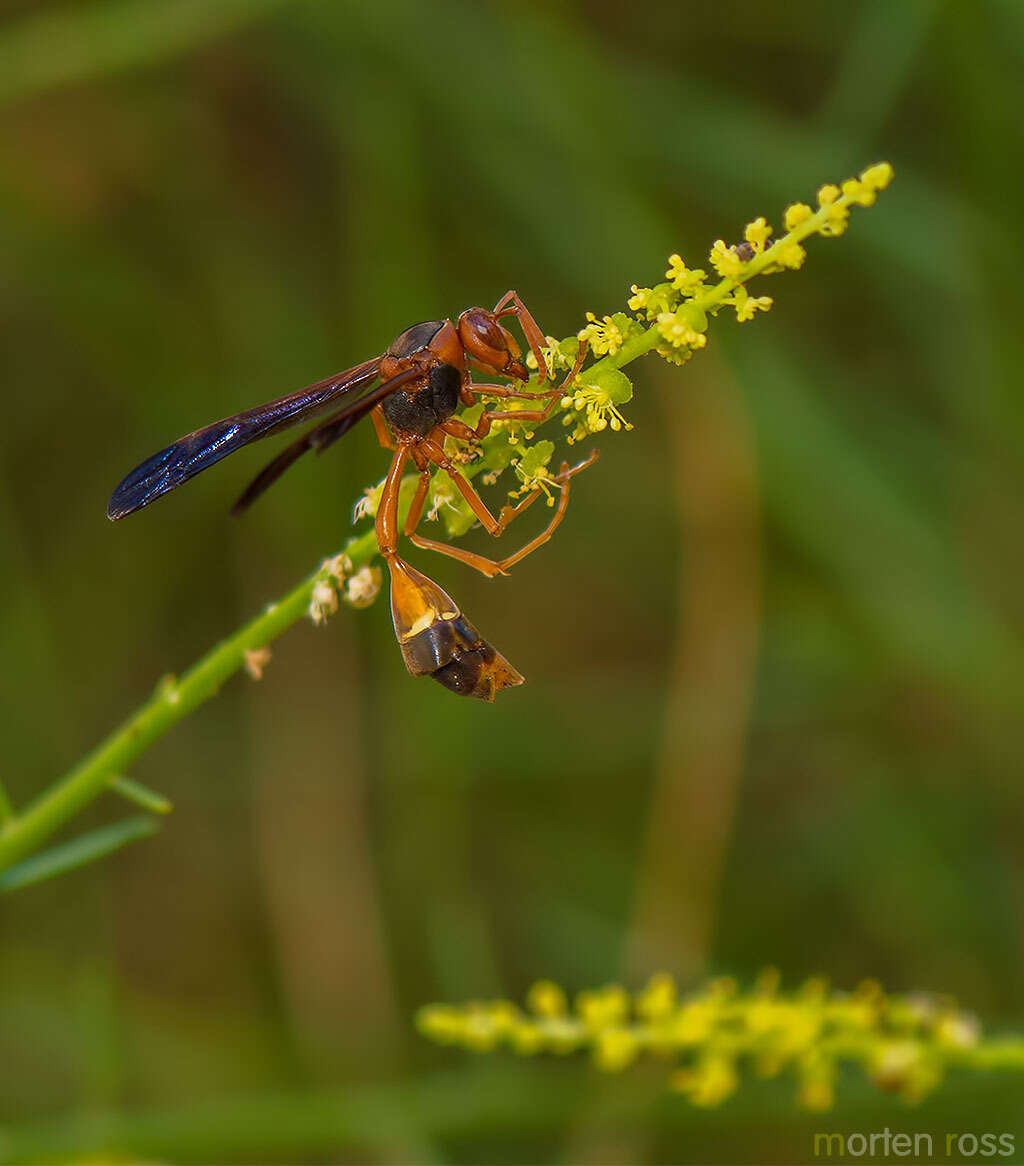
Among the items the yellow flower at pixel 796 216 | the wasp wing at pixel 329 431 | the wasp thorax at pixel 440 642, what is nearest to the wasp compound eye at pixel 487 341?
the wasp wing at pixel 329 431

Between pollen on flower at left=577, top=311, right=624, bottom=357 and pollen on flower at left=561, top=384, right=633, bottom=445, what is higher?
pollen on flower at left=577, top=311, right=624, bottom=357

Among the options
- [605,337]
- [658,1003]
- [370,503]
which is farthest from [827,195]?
[658,1003]

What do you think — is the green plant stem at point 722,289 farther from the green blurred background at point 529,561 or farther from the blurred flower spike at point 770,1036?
the green blurred background at point 529,561

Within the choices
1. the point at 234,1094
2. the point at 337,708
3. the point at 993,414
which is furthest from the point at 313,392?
the point at 234,1094

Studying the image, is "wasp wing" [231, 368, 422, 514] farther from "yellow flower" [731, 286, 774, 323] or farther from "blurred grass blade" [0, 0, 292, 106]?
"blurred grass blade" [0, 0, 292, 106]

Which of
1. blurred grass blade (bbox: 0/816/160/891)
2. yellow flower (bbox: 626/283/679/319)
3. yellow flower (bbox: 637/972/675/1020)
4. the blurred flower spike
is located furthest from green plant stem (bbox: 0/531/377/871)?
yellow flower (bbox: 637/972/675/1020)

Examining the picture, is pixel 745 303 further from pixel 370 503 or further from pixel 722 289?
pixel 370 503
